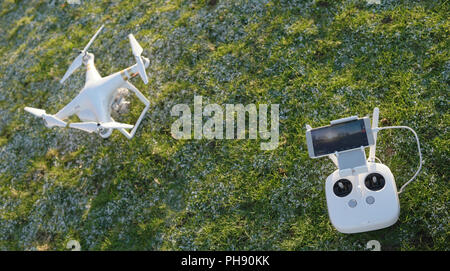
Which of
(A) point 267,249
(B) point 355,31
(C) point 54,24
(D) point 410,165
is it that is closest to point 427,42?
(B) point 355,31

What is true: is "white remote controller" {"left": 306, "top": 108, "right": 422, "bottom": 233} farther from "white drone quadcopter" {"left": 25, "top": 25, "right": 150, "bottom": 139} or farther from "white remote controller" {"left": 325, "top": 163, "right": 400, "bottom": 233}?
"white drone quadcopter" {"left": 25, "top": 25, "right": 150, "bottom": 139}

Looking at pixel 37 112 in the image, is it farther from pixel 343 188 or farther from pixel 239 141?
pixel 343 188

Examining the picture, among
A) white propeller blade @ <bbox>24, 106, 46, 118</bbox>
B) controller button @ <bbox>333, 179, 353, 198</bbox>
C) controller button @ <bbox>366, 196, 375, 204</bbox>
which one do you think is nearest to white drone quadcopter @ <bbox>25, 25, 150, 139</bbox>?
white propeller blade @ <bbox>24, 106, 46, 118</bbox>

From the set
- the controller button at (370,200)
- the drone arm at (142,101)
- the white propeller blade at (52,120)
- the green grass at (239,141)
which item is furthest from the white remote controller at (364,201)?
the white propeller blade at (52,120)

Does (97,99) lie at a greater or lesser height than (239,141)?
greater

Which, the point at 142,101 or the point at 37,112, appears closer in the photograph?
the point at 37,112

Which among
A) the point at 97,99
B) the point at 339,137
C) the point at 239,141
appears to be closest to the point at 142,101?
the point at 97,99

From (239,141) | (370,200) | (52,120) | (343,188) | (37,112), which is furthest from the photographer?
(239,141)
